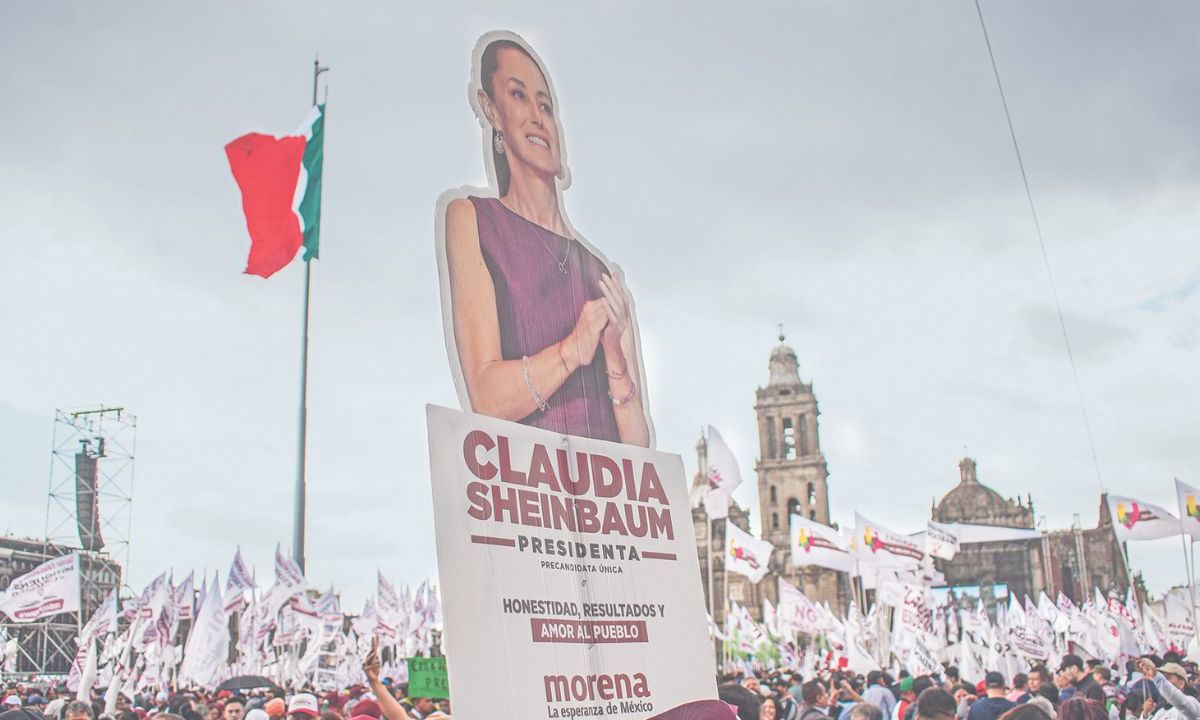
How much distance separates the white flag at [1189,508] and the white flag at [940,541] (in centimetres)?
1034

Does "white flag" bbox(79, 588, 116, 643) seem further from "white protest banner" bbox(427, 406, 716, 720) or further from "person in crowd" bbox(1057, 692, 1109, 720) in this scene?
"person in crowd" bbox(1057, 692, 1109, 720)

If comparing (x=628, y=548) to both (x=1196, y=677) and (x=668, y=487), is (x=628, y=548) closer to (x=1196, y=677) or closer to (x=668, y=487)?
(x=668, y=487)

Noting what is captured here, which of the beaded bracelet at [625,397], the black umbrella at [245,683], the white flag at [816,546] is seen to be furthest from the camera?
the white flag at [816,546]

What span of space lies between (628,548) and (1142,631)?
3020 cm

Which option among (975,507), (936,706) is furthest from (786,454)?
(936,706)

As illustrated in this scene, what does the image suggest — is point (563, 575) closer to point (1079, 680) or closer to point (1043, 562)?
point (1079, 680)

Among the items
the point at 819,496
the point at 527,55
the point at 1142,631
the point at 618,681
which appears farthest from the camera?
the point at 819,496

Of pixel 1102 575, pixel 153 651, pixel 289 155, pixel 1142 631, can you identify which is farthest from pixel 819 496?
pixel 289 155

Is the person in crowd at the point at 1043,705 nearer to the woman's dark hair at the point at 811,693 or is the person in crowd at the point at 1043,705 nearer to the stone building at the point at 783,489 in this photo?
the woman's dark hair at the point at 811,693

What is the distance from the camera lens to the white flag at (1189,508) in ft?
51.2

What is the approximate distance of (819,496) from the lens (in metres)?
62.6

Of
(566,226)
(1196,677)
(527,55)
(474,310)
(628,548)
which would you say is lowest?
(1196,677)

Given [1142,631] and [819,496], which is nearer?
[1142,631]

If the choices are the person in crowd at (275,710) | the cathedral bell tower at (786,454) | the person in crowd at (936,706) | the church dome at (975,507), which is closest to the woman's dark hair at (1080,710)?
the person in crowd at (936,706)
